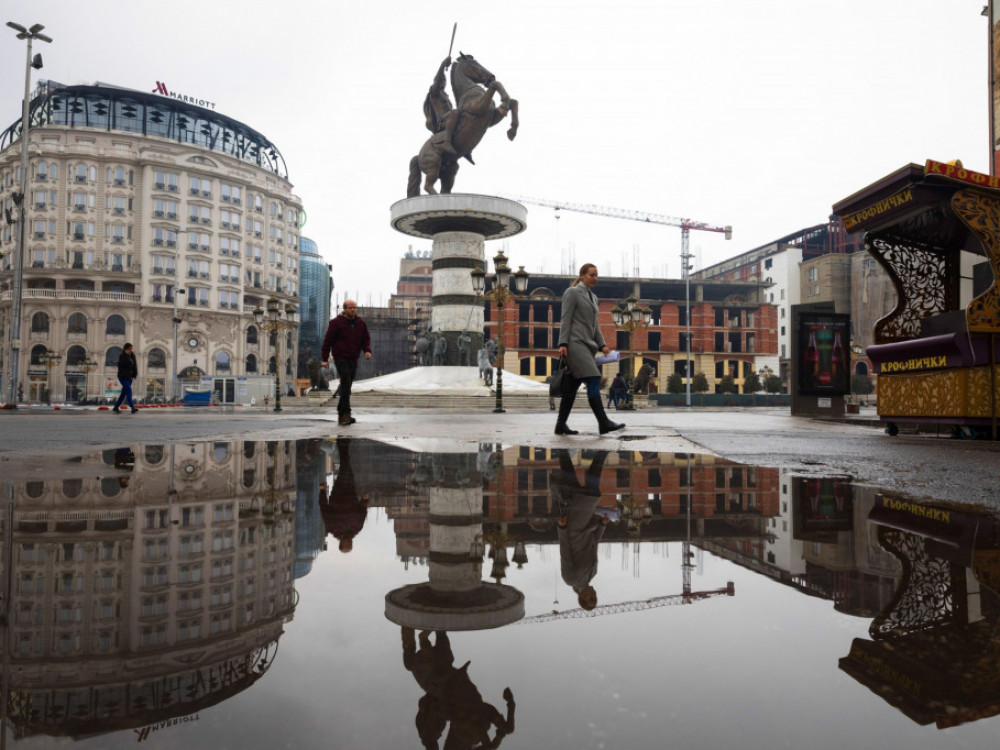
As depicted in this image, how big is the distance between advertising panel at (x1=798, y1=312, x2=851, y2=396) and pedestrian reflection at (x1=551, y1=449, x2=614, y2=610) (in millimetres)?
13559

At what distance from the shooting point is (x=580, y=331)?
7.54m

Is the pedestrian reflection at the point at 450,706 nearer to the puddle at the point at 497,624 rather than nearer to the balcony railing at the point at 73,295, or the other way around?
the puddle at the point at 497,624

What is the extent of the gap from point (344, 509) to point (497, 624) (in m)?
1.70

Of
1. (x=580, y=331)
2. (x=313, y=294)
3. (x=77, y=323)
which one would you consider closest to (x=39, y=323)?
(x=77, y=323)

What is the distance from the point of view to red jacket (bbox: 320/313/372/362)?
33.0 ft

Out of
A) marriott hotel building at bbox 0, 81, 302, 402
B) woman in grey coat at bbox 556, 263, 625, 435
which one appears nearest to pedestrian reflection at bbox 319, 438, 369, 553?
woman in grey coat at bbox 556, 263, 625, 435

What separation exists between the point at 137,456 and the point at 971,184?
8.30 metres

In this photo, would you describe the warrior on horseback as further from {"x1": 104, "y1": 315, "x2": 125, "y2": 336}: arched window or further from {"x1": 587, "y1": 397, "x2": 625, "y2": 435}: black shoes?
{"x1": 104, "y1": 315, "x2": 125, "y2": 336}: arched window

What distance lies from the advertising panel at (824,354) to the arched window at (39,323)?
6140 cm

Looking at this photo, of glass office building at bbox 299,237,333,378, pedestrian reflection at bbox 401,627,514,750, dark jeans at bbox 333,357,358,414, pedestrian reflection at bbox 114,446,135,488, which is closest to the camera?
pedestrian reflection at bbox 401,627,514,750

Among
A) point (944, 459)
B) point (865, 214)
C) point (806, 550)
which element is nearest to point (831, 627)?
point (806, 550)

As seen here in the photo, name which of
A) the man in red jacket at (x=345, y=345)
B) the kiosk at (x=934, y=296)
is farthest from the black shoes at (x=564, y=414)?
the kiosk at (x=934, y=296)

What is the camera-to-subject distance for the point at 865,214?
8289 millimetres

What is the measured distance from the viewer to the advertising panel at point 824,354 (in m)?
16.2
